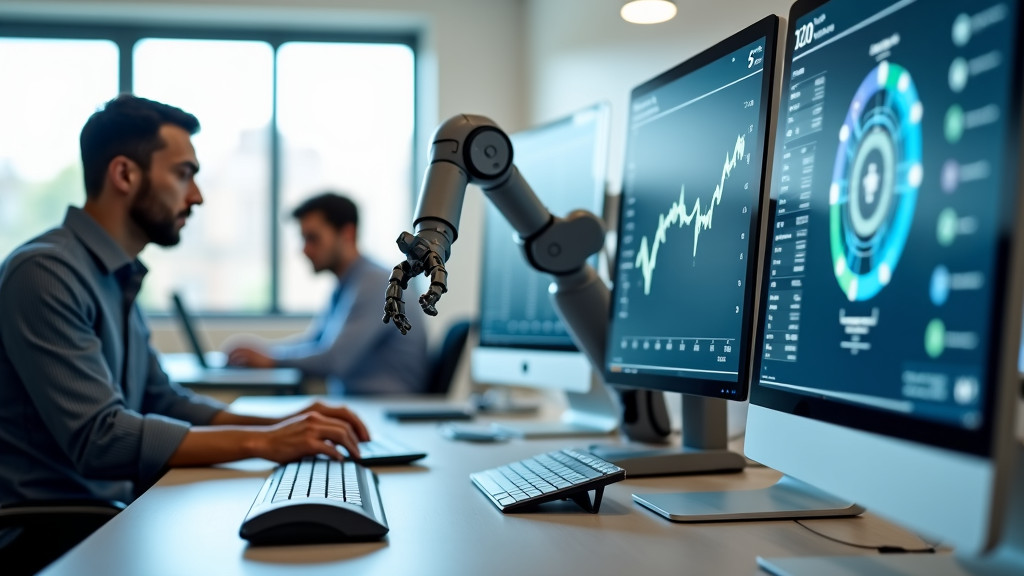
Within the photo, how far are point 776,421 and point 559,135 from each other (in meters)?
1.03

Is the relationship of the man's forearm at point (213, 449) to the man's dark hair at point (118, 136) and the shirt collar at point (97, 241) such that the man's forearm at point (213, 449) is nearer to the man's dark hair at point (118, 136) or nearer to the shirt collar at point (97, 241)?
the shirt collar at point (97, 241)

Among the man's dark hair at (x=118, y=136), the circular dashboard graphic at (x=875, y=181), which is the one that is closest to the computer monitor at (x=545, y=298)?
the man's dark hair at (x=118, y=136)

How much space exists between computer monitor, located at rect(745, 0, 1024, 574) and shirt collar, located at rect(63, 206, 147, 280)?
3.87ft

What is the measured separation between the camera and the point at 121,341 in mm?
1659

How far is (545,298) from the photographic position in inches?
70.4

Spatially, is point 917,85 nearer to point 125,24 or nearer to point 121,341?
point 121,341

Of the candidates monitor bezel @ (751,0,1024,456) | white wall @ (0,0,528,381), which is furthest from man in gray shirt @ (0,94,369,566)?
white wall @ (0,0,528,381)

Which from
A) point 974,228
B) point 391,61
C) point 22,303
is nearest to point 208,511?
point 22,303

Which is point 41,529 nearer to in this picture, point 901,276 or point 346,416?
point 346,416

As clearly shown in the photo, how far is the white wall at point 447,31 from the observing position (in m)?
4.64

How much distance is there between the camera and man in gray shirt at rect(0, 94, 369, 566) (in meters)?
1.34

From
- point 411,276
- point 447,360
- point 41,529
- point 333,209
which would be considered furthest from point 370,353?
point 411,276

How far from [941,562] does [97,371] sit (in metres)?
1.17

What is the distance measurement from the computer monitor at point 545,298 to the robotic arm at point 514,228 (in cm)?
17
